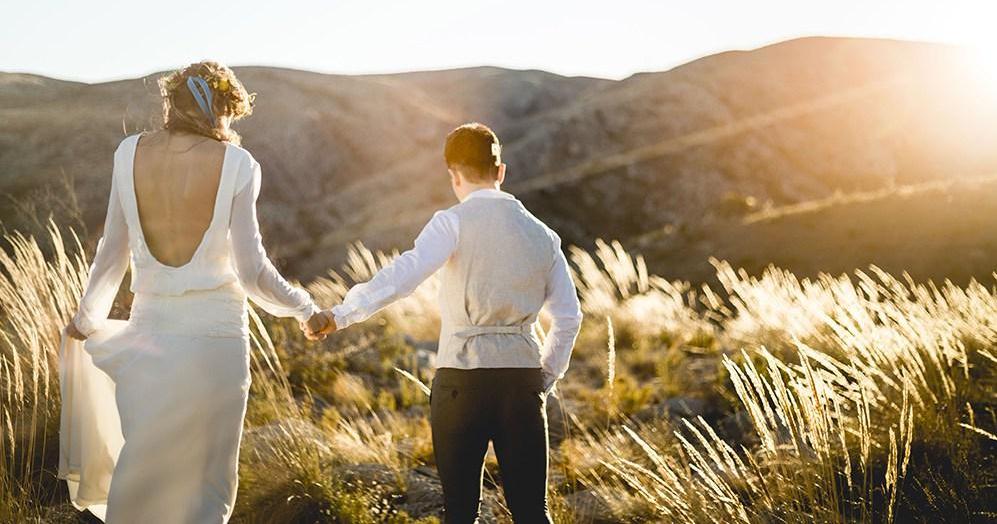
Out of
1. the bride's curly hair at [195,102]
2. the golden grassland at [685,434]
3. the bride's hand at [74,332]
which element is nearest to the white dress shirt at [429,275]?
the golden grassland at [685,434]

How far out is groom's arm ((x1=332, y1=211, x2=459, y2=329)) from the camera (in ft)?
9.77

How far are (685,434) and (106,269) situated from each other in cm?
426

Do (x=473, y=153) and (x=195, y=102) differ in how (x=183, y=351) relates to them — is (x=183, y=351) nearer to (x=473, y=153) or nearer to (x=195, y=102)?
(x=195, y=102)

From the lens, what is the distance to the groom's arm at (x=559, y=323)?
315 centimetres

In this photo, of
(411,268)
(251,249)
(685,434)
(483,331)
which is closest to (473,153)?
(411,268)

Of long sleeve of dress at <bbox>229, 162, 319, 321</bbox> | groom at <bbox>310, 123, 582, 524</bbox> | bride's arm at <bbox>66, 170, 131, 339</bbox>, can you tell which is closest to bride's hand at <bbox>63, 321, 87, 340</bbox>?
bride's arm at <bbox>66, 170, 131, 339</bbox>

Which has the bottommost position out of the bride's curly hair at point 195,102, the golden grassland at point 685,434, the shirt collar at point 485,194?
the golden grassland at point 685,434

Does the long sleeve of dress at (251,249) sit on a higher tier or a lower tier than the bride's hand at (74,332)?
higher

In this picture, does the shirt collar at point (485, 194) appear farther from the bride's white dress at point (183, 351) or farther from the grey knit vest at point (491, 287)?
the bride's white dress at point (183, 351)

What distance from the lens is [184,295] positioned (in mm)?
2924

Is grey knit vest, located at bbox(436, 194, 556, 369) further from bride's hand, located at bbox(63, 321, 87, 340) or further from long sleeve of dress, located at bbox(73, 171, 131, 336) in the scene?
bride's hand, located at bbox(63, 321, 87, 340)

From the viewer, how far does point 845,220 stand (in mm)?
25688

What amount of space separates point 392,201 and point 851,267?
4296 centimetres

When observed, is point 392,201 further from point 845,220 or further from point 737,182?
point 845,220
